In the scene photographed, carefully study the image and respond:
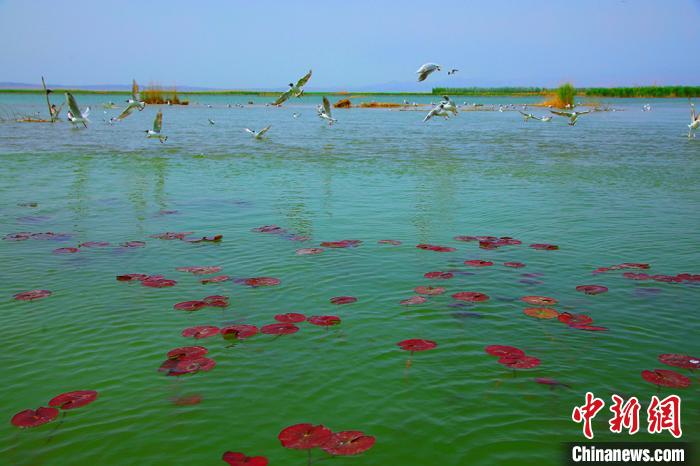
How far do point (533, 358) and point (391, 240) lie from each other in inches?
206

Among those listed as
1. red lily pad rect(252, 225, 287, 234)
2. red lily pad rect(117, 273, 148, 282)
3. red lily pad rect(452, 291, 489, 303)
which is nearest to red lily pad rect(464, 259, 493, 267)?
red lily pad rect(452, 291, 489, 303)

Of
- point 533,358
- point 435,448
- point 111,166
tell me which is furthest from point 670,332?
point 111,166

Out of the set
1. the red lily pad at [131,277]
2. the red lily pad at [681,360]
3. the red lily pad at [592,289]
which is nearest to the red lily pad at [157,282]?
the red lily pad at [131,277]

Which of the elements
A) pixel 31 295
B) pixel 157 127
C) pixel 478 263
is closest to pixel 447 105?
pixel 478 263

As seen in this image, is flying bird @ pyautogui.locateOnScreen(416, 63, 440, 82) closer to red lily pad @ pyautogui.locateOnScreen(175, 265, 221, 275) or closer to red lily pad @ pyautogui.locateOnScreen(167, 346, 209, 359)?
red lily pad @ pyautogui.locateOnScreen(175, 265, 221, 275)

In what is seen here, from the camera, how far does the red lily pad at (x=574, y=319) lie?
7309 mm

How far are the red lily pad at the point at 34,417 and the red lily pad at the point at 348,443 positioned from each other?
2.55 meters

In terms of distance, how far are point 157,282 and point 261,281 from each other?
1.54 meters

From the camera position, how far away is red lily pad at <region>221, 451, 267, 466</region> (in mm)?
4673

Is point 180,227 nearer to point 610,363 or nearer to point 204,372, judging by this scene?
point 204,372

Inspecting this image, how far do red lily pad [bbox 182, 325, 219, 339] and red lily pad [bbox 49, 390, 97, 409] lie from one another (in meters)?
1.44

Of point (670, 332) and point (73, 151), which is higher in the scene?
point (73, 151)

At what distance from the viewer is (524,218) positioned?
43.5 ft

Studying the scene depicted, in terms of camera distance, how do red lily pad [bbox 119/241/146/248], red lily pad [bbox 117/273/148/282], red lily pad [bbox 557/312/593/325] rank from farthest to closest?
red lily pad [bbox 119/241/146/248], red lily pad [bbox 117/273/148/282], red lily pad [bbox 557/312/593/325]
